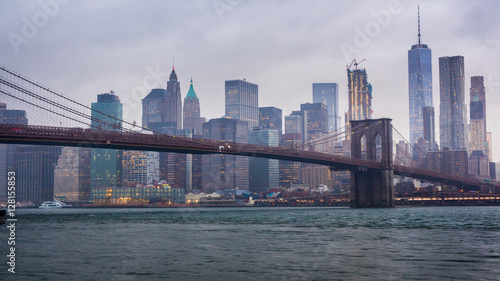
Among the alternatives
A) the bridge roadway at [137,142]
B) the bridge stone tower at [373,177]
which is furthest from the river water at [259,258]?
the bridge stone tower at [373,177]

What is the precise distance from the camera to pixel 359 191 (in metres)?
115

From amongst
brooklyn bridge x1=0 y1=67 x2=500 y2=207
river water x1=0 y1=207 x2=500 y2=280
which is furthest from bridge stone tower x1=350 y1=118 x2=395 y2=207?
river water x1=0 y1=207 x2=500 y2=280

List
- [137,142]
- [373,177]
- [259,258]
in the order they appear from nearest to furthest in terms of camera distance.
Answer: [259,258]
[137,142]
[373,177]

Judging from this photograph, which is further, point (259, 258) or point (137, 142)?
point (137, 142)

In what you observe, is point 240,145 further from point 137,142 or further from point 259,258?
point 259,258

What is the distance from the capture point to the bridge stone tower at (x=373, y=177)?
369 ft

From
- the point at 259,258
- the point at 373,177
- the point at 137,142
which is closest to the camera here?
the point at 259,258

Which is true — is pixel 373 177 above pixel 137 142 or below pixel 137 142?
below

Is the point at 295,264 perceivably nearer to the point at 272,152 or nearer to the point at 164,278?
the point at 164,278

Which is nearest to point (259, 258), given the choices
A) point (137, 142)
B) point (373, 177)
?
point (137, 142)

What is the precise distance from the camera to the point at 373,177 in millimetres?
115062

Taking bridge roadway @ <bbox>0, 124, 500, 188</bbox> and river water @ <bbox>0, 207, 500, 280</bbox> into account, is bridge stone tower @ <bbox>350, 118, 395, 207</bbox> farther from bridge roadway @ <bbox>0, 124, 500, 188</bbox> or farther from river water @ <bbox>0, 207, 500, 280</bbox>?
river water @ <bbox>0, 207, 500, 280</bbox>

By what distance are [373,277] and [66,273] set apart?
11.8 m

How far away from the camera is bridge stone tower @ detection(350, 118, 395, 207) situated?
11244 cm
